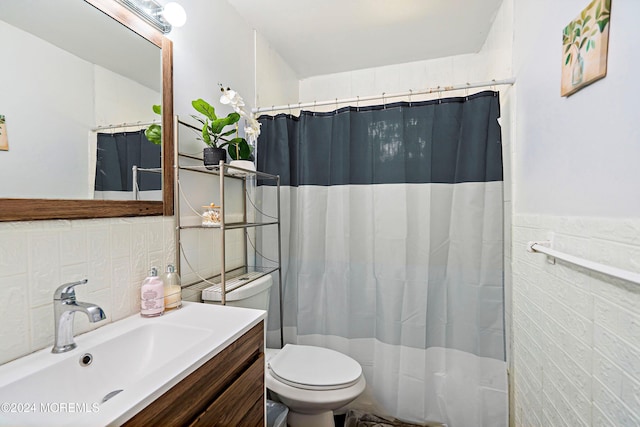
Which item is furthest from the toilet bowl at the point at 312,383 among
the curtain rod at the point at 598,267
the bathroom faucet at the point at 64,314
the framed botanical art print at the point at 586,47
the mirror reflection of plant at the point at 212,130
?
the framed botanical art print at the point at 586,47

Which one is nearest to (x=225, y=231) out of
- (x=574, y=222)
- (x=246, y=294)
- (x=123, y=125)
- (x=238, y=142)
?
(x=246, y=294)

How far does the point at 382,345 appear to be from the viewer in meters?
1.66

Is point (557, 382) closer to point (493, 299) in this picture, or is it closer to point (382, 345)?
point (493, 299)

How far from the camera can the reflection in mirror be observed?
0.75 metres

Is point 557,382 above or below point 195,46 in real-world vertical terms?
below

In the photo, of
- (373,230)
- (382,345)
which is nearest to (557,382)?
(382,345)

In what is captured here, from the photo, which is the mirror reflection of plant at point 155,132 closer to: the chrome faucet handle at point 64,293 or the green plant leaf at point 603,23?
the chrome faucet handle at point 64,293

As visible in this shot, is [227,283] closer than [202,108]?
No

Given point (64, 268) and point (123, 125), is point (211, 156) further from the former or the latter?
point (64, 268)

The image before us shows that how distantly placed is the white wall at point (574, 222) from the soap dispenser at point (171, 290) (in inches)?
53.6

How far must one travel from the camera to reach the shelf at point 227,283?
1325 millimetres

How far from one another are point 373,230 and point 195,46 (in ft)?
4.37

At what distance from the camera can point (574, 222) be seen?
0.88 metres

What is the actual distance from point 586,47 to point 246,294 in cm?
→ 153
